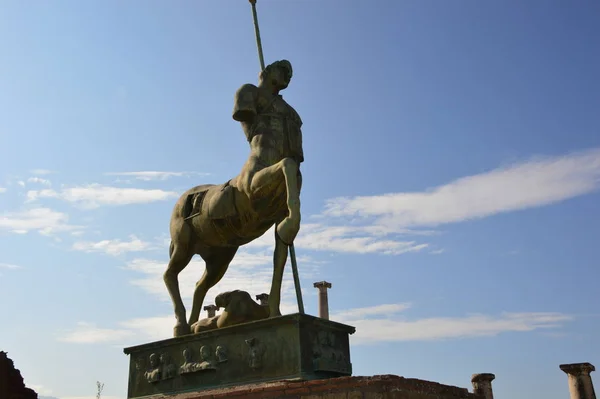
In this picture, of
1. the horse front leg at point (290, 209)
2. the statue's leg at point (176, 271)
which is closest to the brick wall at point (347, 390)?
the horse front leg at point (290, 209)

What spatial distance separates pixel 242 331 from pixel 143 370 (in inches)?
66.3

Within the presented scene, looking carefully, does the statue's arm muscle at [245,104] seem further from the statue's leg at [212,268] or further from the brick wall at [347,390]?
the brick wall at [347,390]

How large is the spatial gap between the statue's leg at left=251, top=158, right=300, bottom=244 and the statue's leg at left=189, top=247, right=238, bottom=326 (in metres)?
1.50

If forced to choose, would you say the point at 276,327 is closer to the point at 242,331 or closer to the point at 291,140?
the point at 242,331

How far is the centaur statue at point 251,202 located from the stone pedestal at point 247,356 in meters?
0.51

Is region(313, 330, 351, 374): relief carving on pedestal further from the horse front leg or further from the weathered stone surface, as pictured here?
the weathered stone surface

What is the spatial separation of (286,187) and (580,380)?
10591mm

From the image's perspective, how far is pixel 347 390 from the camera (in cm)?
524

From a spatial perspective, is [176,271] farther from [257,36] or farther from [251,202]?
[257,36]

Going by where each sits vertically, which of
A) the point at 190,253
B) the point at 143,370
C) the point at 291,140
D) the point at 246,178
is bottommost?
the point at 143,370

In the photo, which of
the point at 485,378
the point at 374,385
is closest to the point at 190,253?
the point at 374,385

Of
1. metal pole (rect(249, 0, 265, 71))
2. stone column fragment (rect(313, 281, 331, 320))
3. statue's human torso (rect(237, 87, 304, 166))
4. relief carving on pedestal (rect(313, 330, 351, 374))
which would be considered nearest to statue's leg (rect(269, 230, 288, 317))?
relief carving on pedestal (rect(313, 330, 351, 374))

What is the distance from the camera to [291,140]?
7.70 metres

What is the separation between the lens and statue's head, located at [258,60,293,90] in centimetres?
809
